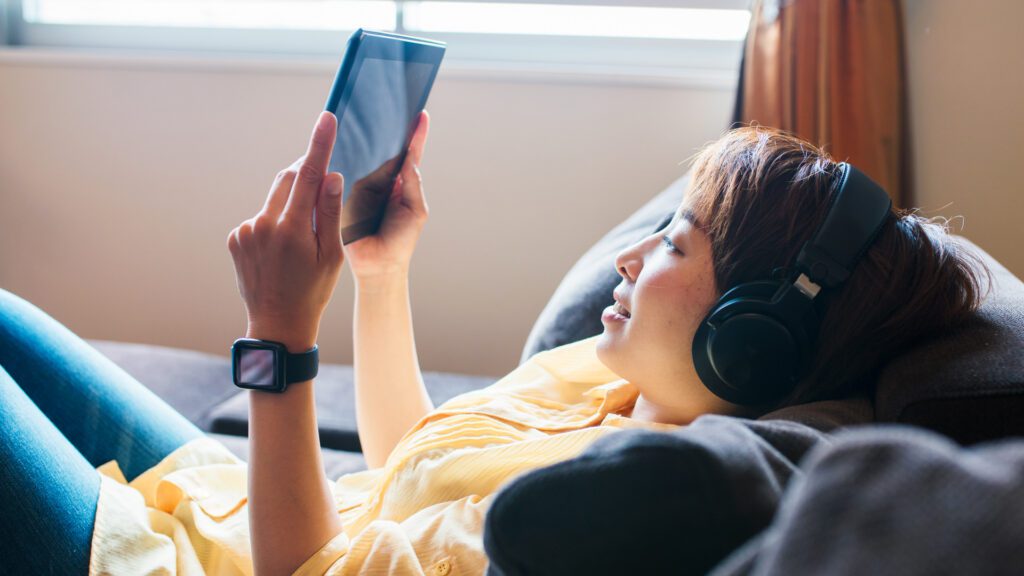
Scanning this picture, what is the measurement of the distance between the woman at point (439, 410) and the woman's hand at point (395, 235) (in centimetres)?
25

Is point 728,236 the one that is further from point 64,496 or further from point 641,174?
point 641,174

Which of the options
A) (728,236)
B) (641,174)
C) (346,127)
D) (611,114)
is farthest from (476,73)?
(728,236)

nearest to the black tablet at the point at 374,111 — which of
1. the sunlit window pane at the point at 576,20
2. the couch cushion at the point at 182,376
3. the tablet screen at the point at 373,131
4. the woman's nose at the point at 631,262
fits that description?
the tablet screen at the point at 373,131

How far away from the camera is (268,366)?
782 millimetres

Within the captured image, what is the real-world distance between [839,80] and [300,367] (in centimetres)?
145

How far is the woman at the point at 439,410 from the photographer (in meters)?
0.76

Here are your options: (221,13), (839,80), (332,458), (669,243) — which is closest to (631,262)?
(669,243)

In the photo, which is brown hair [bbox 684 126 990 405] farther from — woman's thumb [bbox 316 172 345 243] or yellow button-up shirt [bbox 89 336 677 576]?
woman's thumb [bbox 316 172 345 243]

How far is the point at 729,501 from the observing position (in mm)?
432

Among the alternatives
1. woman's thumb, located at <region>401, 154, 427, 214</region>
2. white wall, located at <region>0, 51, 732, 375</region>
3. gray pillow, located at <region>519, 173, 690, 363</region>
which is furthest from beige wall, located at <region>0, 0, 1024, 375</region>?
woman's thumb, located at <region>401, 154, 427, 214</region>

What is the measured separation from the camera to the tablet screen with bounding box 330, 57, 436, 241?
91 centimetres

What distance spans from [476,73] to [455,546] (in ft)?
5.13

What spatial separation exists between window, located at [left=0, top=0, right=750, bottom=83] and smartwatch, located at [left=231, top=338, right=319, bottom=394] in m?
1.46

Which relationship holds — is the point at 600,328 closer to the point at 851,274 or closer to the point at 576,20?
the point at 851,274
